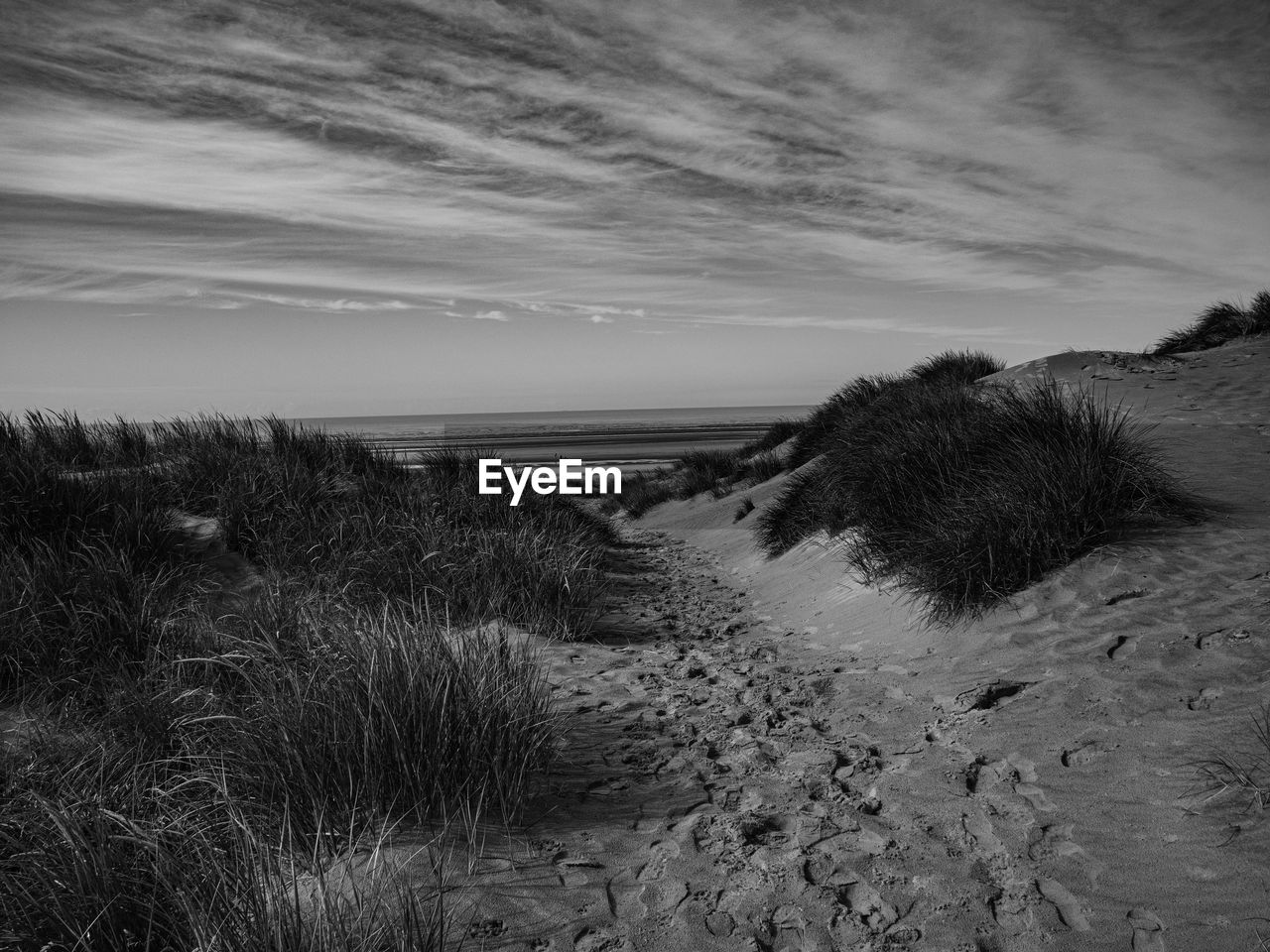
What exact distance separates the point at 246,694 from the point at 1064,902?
124 inches

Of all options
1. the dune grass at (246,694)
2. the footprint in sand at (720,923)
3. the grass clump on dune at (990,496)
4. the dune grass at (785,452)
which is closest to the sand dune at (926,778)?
the footprint in sand at (720,923)

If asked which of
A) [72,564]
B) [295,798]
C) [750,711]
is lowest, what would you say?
[750,711]

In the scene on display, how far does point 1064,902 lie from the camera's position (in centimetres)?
245

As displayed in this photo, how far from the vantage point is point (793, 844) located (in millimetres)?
2850

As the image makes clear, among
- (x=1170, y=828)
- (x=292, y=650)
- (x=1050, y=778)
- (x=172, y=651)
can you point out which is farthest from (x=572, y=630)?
(x=1170, y=828)

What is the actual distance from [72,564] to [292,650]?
218 cm

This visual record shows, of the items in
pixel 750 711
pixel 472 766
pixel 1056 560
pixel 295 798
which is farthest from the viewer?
pixel 1056 560

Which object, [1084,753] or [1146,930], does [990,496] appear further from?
[1146,930]

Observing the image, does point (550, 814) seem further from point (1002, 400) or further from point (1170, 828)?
point (1002, 400)

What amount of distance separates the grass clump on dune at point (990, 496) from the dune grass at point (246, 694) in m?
2.48

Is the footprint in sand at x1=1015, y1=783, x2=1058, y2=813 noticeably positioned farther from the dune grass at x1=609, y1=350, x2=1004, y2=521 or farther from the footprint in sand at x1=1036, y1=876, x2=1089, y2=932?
the dune grass at x1=609, y1=350, x2=1004, y2=521

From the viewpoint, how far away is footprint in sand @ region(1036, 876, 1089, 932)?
2.35 metres

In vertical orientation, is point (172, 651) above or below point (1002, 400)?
below

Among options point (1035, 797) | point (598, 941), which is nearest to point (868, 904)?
point (598, 941)
